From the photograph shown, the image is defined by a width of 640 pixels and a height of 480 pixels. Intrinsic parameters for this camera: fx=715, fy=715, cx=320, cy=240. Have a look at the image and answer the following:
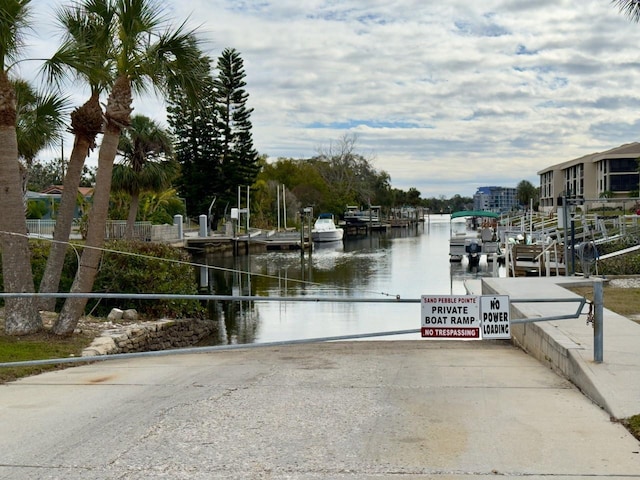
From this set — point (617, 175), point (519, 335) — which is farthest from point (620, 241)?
point (617, 175)

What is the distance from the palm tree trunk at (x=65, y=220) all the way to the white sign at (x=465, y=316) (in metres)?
7.63

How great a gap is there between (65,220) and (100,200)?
68.9 inches

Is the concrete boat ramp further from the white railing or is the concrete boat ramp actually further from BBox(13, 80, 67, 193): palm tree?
the white railing

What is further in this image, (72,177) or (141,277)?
(141,277)

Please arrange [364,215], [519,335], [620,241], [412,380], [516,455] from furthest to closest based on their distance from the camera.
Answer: [364,215] < [620,241] < [519,335] < [412,380] < [516,455]

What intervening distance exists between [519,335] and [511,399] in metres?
4.20

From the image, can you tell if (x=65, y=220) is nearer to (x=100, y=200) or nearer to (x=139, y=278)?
(x=100, y=200)

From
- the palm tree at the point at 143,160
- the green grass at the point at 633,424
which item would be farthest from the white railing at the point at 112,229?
the green grass at the point at 633,424

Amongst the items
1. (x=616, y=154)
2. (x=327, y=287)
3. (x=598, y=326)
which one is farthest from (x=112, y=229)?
(x=616, y=154)

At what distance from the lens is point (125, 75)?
11.9 m

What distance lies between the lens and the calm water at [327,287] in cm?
1984

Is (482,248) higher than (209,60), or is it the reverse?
(209,60)

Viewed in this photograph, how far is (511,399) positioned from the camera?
694 centimetres

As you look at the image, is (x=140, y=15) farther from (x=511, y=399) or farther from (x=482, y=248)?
(x=482, y=248)
